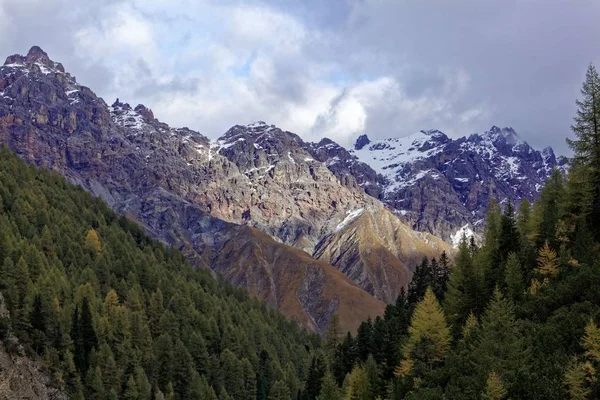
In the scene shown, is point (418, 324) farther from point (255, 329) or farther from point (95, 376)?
point (255, 329)

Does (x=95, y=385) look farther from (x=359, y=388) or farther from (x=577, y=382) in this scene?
(x=577, y=382)

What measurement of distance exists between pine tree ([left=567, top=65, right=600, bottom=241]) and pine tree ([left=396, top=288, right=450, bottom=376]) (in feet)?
59.7

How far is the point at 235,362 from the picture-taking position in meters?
124

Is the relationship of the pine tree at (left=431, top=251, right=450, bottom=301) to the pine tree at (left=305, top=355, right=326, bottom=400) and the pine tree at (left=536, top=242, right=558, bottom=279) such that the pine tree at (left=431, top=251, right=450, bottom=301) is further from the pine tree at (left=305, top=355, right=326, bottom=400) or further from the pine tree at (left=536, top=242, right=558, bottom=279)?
the pine tree at (left=536, top=242, right=558, bottom=279)

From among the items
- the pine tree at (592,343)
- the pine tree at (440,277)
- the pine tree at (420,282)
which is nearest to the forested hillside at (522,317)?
the pine tree at (592,343)

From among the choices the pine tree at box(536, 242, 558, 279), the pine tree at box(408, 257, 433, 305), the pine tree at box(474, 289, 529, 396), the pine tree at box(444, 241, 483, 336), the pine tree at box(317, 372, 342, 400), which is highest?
the pine tree at box(408, 257, 433, 305)

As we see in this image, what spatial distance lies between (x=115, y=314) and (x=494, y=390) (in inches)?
3458

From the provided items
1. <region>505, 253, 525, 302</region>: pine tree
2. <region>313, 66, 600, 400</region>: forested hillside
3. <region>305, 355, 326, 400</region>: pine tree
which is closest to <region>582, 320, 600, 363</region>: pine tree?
<region>313, 66, 600, 400</region>: forested hillside

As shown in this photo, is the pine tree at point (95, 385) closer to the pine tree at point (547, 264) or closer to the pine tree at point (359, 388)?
the pine tree at point (359, 388)

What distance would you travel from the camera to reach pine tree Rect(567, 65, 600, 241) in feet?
212

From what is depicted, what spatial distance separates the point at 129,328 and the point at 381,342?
4866 cm

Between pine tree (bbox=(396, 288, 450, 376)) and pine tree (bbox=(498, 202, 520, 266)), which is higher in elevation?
pine tree (bbox=(498, 202, 520, 266))

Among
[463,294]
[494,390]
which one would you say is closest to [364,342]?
[463,294]

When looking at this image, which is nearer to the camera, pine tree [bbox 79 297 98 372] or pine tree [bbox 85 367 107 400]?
pine tree [bbox 85 367 107 400]
